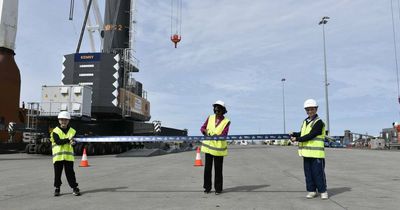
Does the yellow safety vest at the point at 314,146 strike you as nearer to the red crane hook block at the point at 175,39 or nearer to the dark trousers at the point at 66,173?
the dark trousers at the point at 66,173

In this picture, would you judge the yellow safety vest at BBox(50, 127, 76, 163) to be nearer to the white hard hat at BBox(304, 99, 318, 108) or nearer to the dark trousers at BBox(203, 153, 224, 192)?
the dark trousers at BBox(203, 153, 224, 192)

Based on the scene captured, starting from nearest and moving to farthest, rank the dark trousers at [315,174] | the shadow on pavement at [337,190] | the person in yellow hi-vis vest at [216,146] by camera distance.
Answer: the dark trousers at [315,174] → the person in yellow hi-vis vest at [216,146] → the shadow on pavement at [337,190]

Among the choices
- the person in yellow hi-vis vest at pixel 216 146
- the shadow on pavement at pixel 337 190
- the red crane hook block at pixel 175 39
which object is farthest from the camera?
the red crane hook block at pixel 175 39

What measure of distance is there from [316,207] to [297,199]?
863 mm

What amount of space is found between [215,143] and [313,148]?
5.89 ft

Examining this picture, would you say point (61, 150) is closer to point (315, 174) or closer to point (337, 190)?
point (315, 174)

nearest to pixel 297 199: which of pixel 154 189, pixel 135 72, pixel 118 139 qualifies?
pixel 154 189

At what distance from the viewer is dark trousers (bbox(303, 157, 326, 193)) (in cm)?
686

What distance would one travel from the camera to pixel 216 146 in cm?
739

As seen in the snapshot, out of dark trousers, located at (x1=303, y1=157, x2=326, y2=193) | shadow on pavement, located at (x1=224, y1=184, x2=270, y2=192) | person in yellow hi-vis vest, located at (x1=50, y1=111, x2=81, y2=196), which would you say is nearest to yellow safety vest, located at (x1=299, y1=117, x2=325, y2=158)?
dark trousers, located at (x1=303, y1=157, x2=326, y2=193)

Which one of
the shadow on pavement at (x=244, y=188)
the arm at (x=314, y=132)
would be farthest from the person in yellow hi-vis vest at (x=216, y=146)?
the arm at (x=314, y=132)

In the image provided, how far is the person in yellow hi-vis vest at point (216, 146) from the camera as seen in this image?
7.39 m

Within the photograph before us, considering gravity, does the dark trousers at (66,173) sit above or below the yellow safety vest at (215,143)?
below

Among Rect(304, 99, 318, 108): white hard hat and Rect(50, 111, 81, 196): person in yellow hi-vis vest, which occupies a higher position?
Rect(304, 99, 318, 108): white hard hat
